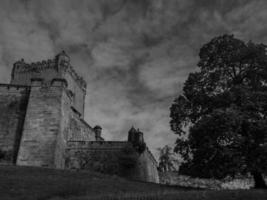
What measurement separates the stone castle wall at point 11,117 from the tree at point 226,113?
16678mm

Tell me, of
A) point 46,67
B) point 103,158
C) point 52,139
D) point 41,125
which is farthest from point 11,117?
point 46,67

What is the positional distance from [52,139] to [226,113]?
1679 centimetres

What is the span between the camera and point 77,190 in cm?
1559

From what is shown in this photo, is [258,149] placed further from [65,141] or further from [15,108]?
[15,108]

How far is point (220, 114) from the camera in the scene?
16969 millimetres

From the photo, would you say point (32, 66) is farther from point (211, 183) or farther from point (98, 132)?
point (211, 183)

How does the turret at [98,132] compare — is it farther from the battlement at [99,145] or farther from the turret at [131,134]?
the battlement at [99,145]

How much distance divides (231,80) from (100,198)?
12479 mm

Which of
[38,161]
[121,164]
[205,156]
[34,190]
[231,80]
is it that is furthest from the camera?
[121,164]

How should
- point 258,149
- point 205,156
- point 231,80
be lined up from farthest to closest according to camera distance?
point 231,80
point 205,156
point 258,149

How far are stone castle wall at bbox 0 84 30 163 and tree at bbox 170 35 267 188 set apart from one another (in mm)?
16678

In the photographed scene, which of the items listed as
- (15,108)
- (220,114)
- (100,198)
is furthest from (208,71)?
(15,108)

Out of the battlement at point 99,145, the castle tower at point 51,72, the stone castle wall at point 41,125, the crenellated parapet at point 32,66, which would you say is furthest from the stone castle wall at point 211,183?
the crenellated parapet at point 32,66

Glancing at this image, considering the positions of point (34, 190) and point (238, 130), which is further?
point (238, 130)
